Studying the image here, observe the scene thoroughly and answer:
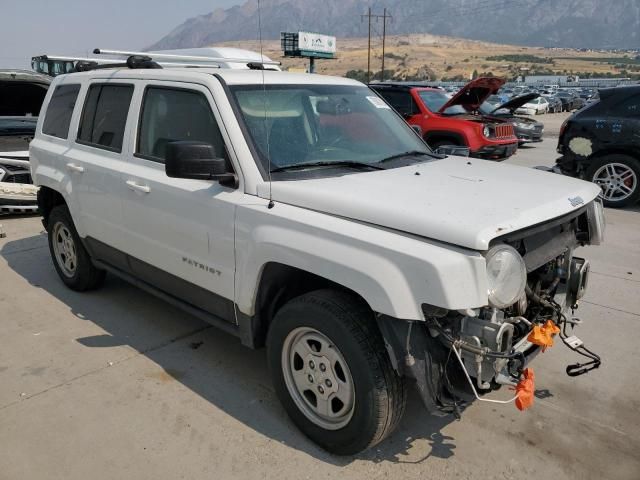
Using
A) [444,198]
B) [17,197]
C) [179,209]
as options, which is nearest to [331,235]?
[444,198]

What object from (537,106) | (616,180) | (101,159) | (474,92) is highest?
(537,106)

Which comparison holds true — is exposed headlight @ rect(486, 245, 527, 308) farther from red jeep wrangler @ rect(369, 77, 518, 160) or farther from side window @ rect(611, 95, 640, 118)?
red jeep wrangler @ rect(369, 77, 518, 160)

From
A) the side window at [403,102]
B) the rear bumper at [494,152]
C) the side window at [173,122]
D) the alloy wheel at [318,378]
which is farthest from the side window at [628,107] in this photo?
the alloy wheel at [318,378]

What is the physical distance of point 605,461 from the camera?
116 inches

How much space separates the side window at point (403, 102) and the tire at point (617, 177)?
4002 mm

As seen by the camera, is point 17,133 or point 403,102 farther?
point 403,102

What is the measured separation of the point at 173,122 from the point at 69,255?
2147mm

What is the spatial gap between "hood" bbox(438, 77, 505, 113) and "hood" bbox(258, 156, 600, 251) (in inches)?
311

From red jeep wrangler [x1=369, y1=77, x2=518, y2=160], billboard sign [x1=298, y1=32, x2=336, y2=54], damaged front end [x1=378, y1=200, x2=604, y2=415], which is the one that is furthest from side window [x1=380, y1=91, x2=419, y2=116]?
billboard sign [x1=298, y1=32, x2=336, y2=54]

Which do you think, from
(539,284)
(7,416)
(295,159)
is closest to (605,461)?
(539,284)

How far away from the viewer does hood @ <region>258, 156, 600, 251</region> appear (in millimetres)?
2488

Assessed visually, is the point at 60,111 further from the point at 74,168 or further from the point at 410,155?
the point at 410,155

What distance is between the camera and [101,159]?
13.9 feet

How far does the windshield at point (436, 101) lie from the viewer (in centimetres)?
1153
